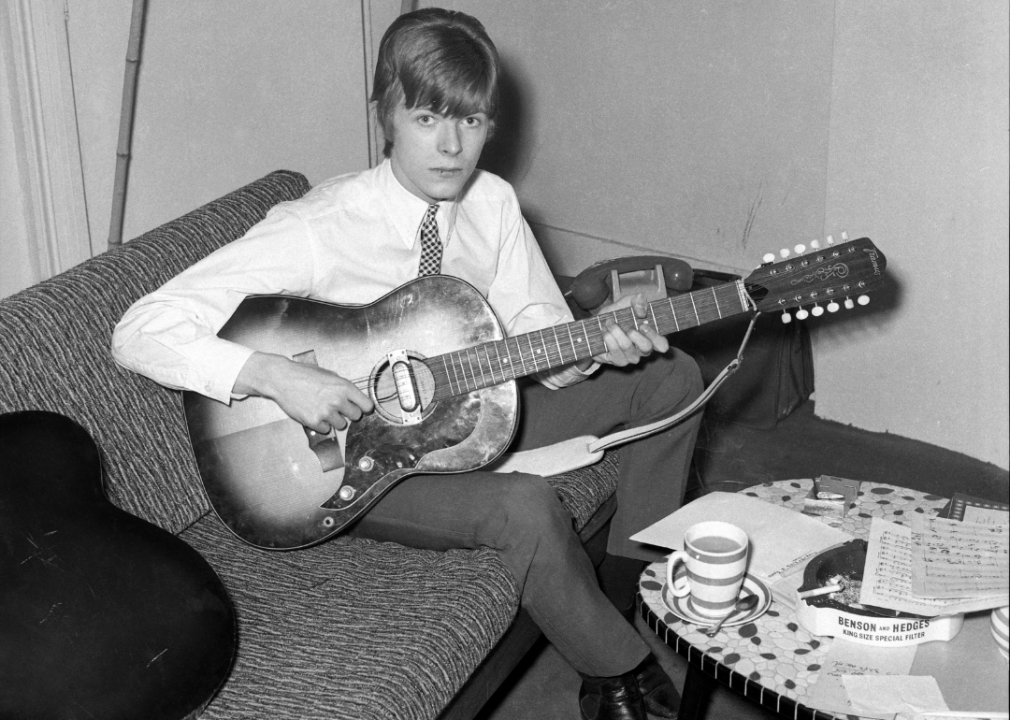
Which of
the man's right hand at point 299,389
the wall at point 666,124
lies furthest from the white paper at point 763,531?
the wall at point 666,124

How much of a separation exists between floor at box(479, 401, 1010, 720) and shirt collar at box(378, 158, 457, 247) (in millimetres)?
798

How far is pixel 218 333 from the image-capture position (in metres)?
1.59

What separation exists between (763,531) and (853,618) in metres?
0.24

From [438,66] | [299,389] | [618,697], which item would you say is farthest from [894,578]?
[438,66]

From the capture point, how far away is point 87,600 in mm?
1296

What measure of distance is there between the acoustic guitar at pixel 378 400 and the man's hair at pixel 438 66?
0.92 feet

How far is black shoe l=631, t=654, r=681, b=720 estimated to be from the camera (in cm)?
177

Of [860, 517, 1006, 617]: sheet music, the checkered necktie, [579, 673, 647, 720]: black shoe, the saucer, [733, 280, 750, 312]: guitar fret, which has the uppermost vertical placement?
the checkered necktie

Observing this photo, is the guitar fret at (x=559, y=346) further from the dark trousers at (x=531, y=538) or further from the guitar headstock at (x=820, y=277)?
the guitar headstock at (x=820, y=277)

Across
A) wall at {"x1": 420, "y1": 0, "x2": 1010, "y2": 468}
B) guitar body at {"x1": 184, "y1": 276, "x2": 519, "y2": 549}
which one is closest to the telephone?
wall at {"x1": 420, "y1": 0, "x2": 1010, "y2": 468}

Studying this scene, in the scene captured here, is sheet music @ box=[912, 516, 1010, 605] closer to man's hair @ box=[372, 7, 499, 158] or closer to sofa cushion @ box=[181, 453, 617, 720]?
sofa cushion @ box=[181, 453, 617, 720]

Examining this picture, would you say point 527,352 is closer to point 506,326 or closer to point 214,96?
point 506,326

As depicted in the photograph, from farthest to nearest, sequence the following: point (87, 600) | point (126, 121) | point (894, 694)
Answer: point (126, 121), point (87, 600), point (894, 694)

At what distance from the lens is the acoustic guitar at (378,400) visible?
1.58 metres
